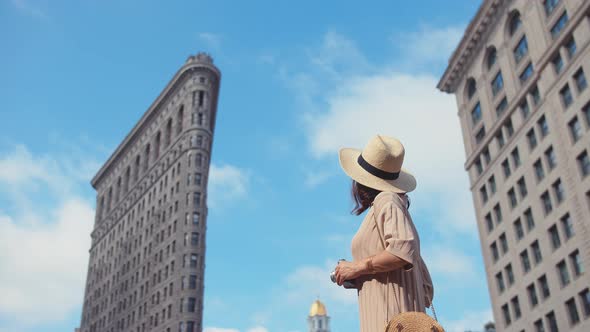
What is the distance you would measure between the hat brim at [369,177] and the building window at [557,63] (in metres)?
46.9

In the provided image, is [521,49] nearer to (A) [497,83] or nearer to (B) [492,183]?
(A) [497,83]

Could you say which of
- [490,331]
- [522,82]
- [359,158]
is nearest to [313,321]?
[490,331]

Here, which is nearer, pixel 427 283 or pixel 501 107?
pixel 427 283

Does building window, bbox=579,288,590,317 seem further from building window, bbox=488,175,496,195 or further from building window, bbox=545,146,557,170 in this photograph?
building window, bbox=488,175,496,195

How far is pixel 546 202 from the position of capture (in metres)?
47.6

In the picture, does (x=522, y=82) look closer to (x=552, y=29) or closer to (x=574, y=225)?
(x=552, y=29)

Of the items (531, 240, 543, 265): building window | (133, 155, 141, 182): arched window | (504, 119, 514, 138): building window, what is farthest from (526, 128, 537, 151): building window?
(133, 155, 141, 182): arched window

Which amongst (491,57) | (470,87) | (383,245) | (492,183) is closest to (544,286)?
(492,183)

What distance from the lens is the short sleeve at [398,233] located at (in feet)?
17.4

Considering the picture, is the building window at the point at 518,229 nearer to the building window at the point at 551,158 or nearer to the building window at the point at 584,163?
the building window at the point at 551,158

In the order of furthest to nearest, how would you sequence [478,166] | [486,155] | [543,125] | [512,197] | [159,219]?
[159,219] < [478,166] < [486,155] < [512,197] < [543,125]

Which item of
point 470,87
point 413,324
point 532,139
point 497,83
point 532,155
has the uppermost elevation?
point 470,87

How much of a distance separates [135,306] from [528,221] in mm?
56439

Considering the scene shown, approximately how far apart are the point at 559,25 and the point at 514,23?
26.2 feet
